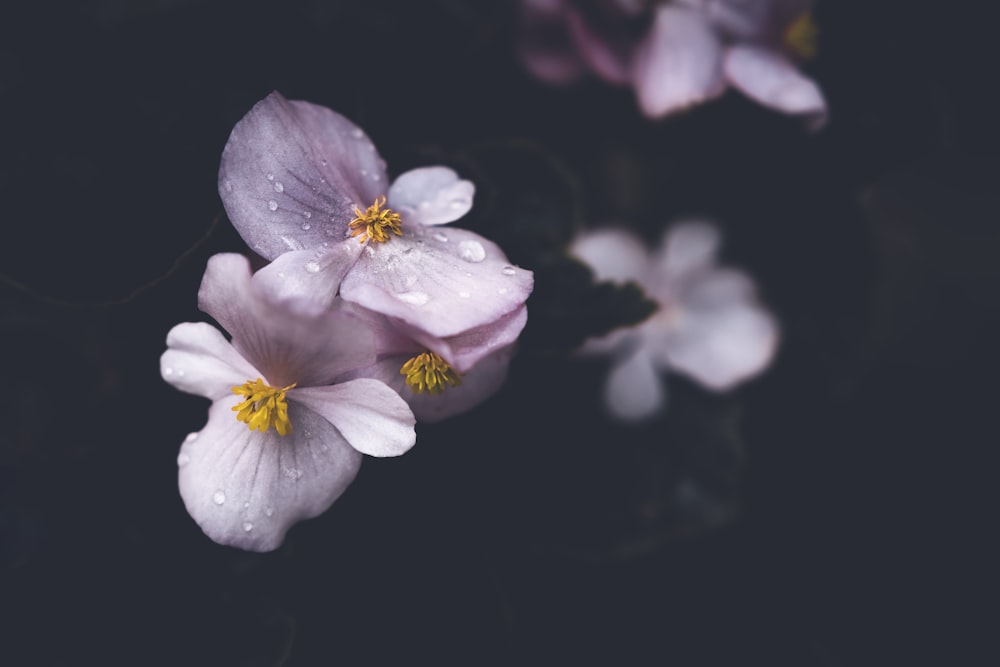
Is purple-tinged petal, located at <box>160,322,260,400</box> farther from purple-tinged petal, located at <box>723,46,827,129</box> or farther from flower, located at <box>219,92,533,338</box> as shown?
purple-tinged petal, located at <box>723,46,827,129</box>

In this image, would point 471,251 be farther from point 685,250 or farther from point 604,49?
point 685,250

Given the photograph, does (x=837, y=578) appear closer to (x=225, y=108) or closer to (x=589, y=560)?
(x=589, y=560)

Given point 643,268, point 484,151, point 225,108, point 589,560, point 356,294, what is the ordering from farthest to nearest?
point 643,268, point 589,560, point 484,151, point 225,108, point 356,294

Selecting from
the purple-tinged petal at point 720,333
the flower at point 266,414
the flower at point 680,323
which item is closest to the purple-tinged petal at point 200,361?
the flower at point 266,414

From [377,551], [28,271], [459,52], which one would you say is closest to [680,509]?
[377,551]

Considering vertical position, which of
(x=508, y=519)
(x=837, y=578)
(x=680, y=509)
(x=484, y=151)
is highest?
(x=484, y=151)

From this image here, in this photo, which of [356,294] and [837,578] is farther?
[837,578]

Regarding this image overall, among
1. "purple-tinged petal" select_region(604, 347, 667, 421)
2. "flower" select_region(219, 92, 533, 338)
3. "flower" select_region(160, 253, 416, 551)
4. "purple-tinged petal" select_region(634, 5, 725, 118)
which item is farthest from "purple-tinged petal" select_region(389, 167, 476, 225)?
"purple-tinged petal" select_region(604, 347, 667, 421)
